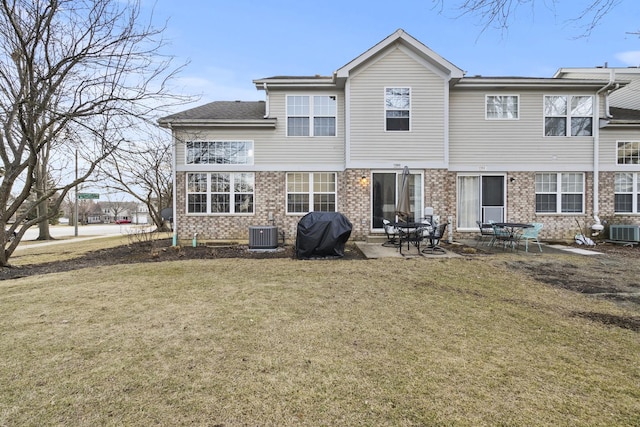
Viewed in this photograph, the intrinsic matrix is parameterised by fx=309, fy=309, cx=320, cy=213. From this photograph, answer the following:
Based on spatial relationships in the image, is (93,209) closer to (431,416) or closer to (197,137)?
(197,137)

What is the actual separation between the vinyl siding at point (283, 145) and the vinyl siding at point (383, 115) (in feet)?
2.64

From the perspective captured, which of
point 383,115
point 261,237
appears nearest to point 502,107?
point 383,115

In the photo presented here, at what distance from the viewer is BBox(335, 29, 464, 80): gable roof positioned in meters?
11.4

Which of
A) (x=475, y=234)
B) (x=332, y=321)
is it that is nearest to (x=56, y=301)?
(x=332, y=321)

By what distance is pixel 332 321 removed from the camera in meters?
4.28

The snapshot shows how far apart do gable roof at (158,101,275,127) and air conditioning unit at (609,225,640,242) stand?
1357 cm

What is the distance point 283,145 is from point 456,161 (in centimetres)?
703

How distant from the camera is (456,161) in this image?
12.5 m

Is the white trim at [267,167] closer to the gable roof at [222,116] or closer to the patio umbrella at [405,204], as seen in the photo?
the gable roof at [222,116]

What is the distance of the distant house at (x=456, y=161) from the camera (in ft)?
40.0

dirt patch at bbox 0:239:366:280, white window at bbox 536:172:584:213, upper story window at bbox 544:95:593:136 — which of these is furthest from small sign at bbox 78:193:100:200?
upper story window at bbox 544:95:593:136

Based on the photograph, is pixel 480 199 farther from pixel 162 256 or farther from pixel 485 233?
pixel 162 256

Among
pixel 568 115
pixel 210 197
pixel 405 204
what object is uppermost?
pixel 568 115

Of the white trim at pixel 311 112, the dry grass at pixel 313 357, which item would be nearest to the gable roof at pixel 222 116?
the white trim at pixel 311 112
